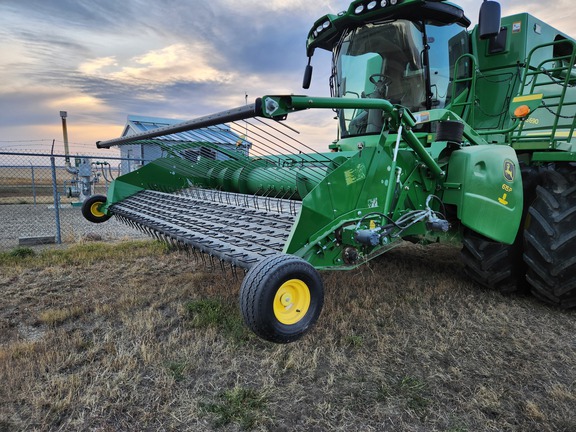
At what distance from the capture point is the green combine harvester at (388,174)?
226 cm

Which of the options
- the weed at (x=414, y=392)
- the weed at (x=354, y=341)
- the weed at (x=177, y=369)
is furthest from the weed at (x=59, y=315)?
the weed at (x=414, y=392)

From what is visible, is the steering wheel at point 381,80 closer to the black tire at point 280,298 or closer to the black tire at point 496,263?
the black tire at point 496,263

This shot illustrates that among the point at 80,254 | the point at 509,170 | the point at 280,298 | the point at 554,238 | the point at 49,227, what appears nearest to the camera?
the point at 280,298

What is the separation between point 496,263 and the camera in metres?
3.56

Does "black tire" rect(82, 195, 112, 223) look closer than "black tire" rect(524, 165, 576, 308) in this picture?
No

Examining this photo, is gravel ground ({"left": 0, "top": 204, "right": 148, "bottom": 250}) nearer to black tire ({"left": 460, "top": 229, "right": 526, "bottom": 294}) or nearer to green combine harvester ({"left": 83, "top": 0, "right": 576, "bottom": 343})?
green combine harvester ({"left": 83, "top": 0, "right": 576, "bottom": 343})

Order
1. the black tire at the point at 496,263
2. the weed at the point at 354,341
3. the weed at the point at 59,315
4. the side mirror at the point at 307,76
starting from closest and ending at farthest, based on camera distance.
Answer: the weed at the point at 354,341
the weed at the point at 59,315
the black tire at the point at 496,263
the side mirror at the point at 307,76

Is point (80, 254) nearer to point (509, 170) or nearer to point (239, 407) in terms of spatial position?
point (239, 407)

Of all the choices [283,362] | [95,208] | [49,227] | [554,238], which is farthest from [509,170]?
[49,227]

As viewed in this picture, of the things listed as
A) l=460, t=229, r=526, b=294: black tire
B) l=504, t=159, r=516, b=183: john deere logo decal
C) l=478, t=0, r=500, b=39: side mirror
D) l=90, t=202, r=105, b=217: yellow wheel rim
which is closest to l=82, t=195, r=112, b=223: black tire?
l=90, t=202, r=105, b=217: yellow wheel rim

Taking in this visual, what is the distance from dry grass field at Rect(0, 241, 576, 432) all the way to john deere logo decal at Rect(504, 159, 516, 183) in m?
1.13

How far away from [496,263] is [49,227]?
26.5 ft

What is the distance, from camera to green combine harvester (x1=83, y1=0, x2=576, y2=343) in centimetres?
226

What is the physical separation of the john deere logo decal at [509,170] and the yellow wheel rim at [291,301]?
1.88 meters
